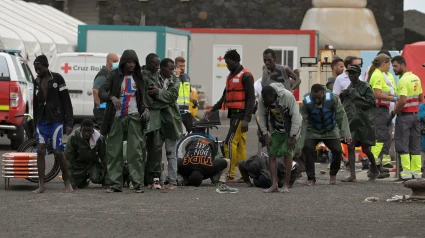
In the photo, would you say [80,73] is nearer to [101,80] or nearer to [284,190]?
[101,80]

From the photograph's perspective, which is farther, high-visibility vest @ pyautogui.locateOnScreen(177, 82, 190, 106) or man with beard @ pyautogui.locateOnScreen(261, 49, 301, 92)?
high-visibility vest @ pyautogui.locateOnScreen(177, 82, 190, 106)

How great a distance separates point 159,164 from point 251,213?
126 inches

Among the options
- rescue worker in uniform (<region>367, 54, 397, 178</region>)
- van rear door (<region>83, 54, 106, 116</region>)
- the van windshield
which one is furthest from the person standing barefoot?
van rear door (<region>83, 54, 106, 116</region>)

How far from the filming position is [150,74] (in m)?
15.8

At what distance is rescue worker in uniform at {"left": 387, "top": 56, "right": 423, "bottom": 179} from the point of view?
17.5m

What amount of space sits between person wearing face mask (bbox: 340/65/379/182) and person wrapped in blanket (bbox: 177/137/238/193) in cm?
217

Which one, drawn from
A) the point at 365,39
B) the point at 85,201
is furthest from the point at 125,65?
the point at 365,39

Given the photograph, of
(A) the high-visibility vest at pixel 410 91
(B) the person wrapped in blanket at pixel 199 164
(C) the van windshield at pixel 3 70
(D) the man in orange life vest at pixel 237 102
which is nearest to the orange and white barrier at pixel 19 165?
Answer: (B) the person wrapped in blanket at pixel 199 164

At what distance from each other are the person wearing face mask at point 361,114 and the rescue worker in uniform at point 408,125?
36 cm

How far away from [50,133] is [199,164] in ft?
6.98

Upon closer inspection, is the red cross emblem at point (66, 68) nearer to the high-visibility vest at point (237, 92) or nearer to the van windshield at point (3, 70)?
the van windshield at point (3, 70)

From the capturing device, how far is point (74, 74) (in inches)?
1138

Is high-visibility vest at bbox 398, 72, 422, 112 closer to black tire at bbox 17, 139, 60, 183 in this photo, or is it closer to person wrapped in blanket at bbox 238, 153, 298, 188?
person wrapped in blanket at bbox 238, 153, 298, 188

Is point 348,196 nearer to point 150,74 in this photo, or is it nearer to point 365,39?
point 150,74
